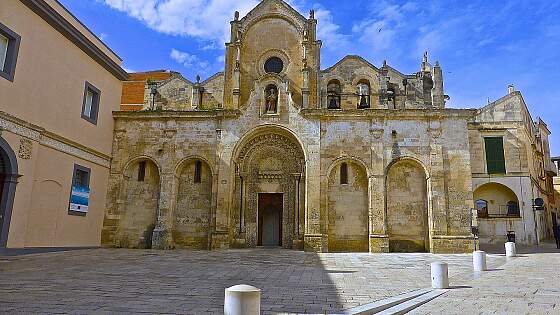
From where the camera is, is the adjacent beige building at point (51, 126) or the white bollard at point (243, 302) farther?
the adjacent beige building at point (51, 126)

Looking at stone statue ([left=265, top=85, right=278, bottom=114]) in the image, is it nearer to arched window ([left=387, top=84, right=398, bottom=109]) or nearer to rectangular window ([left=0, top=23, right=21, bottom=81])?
arched window ([left=387, top=84, right=398, bottom=109])

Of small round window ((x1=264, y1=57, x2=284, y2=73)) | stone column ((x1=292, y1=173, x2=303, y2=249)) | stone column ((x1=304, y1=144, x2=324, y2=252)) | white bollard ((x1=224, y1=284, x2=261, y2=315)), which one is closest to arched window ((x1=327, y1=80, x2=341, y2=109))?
small round window ((x1=264, y1=57, x2=284, y2=73))

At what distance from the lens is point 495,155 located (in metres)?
26.8

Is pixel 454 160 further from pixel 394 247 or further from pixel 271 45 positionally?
pixel 271 45

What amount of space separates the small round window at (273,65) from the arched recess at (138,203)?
27.7 ft

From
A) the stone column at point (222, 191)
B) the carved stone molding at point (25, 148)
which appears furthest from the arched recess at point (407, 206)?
the carved stone molding at point (25, 148)

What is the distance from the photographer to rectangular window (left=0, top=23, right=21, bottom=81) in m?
12.7

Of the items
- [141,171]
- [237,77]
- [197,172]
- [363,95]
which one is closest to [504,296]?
[197,172]

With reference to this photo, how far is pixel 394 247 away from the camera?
18.1 metres

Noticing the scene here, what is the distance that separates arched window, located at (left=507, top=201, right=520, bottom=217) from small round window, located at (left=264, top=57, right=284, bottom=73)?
59.9 ft

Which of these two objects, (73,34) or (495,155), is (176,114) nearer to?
(73,34)

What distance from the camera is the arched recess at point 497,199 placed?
26.7m

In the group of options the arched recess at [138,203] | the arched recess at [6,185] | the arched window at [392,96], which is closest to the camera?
the arched recess at [6,185]

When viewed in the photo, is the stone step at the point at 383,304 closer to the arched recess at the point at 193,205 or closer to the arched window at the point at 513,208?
the arched recess at the point at 193,205
